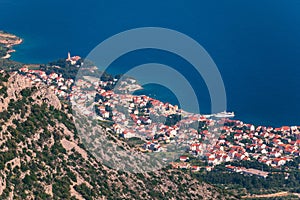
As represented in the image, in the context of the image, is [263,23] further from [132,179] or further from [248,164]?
[132,179]

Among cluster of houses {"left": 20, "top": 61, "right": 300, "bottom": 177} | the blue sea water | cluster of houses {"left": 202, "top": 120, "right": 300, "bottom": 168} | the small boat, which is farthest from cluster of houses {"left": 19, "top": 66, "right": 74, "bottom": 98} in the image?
cluster of houses {"left": 202, "top": 120, "right": 300, "bottom": 168}

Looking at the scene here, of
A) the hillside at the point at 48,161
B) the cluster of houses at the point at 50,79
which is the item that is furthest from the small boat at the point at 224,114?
the hillside at the point at 48,161

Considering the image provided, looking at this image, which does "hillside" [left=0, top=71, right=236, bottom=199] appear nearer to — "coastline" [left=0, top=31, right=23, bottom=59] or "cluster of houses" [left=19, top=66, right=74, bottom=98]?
"cluster of houses" [left=19, top=66, right=74, bottom=98]

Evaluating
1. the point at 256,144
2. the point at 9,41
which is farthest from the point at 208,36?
the point at 256,144

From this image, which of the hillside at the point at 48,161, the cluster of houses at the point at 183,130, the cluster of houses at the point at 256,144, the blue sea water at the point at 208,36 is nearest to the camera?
the hillside at the point at 48,161

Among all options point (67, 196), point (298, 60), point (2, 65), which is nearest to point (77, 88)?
point (2, 65)

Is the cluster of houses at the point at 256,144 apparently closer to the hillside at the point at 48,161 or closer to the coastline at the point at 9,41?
the hillside at the point at 48,161

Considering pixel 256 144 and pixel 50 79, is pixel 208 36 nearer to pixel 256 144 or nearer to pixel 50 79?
pixel 50 79
